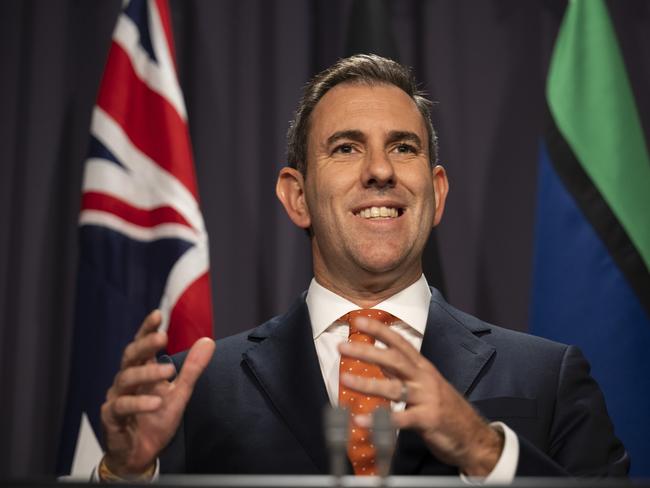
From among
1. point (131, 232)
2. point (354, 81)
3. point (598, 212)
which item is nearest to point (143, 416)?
point (354, 81)

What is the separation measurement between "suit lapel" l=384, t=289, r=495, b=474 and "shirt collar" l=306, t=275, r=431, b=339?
3 cm

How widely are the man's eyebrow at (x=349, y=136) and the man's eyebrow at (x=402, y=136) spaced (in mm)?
56

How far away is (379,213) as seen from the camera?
163 cm

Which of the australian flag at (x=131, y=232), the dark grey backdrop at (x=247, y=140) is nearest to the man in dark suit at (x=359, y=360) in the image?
the australian flag at (x=131, y=232)

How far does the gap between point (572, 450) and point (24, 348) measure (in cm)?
198

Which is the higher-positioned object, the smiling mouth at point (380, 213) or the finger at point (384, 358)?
the smiling mouth at point (380, 213)

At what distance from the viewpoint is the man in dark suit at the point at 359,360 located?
1.21m

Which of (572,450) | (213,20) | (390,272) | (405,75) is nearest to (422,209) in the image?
(390,272)

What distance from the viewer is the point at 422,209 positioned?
1656mm

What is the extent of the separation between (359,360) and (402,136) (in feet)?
1.89

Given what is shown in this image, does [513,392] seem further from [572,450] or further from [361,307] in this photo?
[361,307]

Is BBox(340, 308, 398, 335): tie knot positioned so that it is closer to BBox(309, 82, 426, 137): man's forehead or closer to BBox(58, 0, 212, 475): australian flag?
BBox(309, 82, 426, 137): man's forehead

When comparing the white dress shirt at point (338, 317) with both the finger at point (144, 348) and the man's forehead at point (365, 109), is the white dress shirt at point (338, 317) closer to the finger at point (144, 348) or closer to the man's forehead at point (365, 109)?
the man's forehead at point (365, 109)

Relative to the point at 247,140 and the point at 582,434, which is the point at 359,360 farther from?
the point at 247,140
